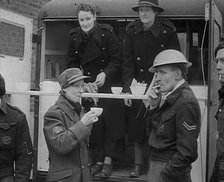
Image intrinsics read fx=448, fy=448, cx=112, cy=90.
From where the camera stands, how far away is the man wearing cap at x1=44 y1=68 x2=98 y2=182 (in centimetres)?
338

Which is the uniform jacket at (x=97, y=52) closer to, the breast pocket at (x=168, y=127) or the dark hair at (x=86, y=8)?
the dark hair at (x=86, y=8)

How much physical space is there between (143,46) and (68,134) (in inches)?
66.8

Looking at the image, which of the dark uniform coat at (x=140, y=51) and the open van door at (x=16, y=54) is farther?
the open van door at (x=16, y=54)

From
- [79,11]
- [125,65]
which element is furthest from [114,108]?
[79,11]

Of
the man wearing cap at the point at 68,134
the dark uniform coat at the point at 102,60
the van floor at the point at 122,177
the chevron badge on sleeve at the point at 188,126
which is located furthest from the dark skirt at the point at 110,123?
the chevron badge on sleeve at the point at 188,126

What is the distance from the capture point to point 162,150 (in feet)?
10.9

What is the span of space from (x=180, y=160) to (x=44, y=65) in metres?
2.57

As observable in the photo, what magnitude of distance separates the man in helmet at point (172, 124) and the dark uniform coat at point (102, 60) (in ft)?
4.53

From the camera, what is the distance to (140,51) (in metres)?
4.75

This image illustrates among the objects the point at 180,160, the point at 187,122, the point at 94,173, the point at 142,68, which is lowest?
the point at 94,173

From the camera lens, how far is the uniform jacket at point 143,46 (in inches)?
183

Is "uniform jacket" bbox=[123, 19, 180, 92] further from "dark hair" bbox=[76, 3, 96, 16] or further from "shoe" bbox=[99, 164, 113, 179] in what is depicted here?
"shoe" bbox=[99, 164, 113, 179]

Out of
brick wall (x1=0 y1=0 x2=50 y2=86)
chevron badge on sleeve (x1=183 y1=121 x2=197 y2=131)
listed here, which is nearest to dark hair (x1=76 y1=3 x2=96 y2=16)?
chevron badge on sleeve (x1=183 y1=121 x2=197 y2=131)

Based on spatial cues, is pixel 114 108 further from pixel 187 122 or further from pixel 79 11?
pixel 187 122
